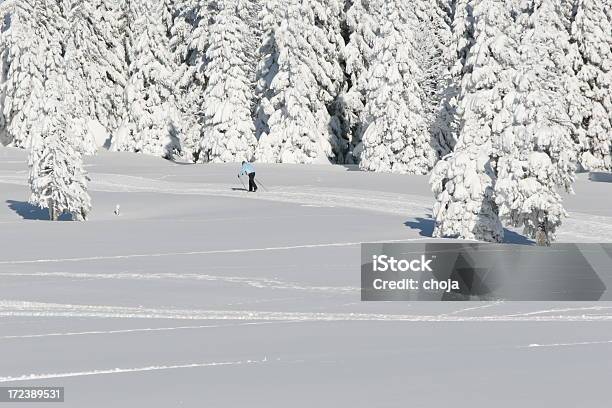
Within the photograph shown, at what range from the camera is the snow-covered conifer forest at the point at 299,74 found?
4697 cm

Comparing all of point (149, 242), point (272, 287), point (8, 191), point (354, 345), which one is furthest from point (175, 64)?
point (354, 345)

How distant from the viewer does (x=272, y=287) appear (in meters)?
15.1

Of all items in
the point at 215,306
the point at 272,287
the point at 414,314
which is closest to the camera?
the point at 414,314

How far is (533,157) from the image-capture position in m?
25.9

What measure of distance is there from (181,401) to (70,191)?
24.6 m

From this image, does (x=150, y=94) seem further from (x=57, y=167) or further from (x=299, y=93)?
(x=57, y=167)

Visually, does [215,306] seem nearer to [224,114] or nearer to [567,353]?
[567,353]

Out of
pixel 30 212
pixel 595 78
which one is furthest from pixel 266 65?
pixel 30 212

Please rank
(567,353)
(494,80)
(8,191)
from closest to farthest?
1. (567,353)
2. (8,191)
3. (494,80)

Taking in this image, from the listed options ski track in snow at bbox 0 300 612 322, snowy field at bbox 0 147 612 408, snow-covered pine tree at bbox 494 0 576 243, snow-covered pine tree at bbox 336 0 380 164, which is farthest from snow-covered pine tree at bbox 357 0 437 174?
ski track in snow at bbox 0 300 612 322

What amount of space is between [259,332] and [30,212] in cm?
2493

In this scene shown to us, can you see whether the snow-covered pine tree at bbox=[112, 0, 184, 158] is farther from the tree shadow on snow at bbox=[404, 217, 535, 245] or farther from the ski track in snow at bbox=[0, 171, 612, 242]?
the tree shadow on snow at bbox=[404, 217, 535, 245]

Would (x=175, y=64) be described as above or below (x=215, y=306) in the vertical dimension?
above

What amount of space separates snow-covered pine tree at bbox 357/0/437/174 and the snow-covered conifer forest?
7 centimetres
